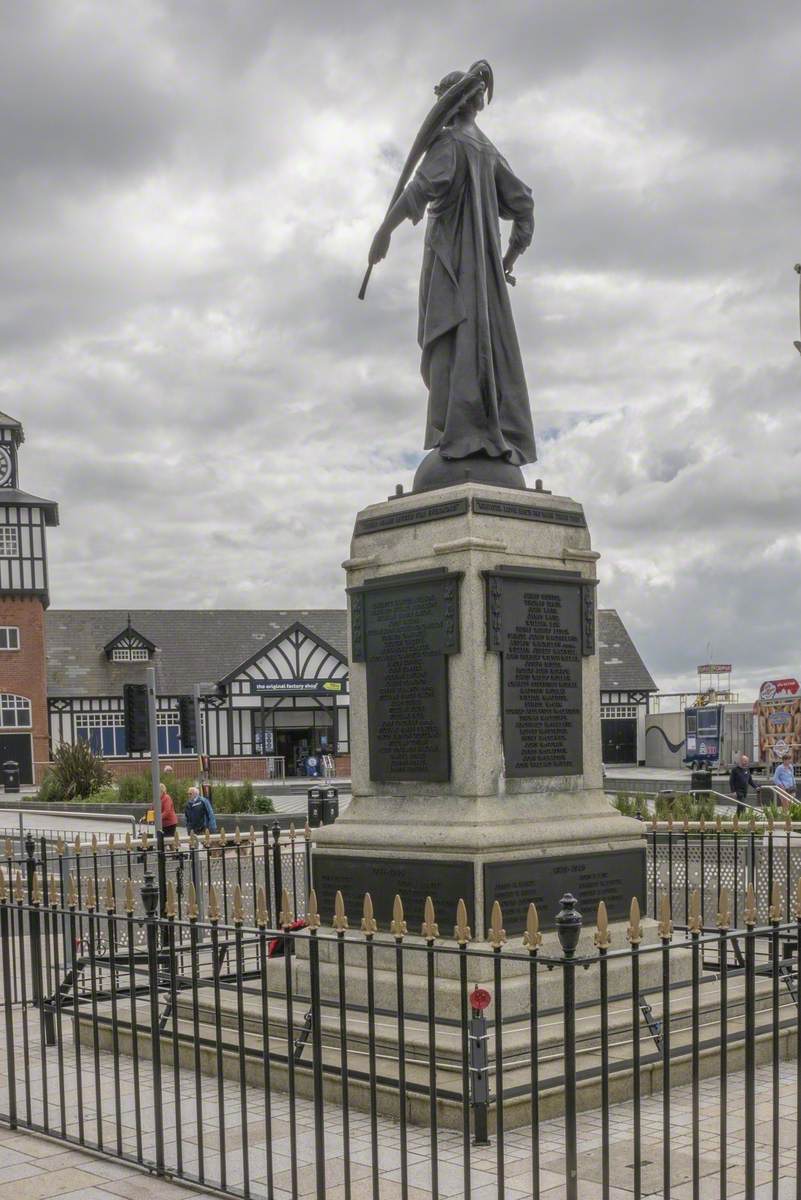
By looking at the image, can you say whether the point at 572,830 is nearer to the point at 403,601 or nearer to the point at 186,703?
the point at 403,601

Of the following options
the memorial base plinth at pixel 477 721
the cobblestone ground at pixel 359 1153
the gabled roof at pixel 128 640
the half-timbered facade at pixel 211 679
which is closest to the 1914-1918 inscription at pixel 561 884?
the memorial base plinth at pixel 477 721

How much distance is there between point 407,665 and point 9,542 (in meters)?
47.8

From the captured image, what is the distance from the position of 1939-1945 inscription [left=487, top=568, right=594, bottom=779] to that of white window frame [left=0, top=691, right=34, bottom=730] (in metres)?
47.6

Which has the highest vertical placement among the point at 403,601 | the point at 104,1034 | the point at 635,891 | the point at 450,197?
the point at 450,197

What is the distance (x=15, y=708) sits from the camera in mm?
53031

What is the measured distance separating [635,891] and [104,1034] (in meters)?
3.86

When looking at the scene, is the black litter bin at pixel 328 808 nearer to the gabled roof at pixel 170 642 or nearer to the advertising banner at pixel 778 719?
the advertising banner at pixel 778 719

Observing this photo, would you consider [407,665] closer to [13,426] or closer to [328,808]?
[328,808]

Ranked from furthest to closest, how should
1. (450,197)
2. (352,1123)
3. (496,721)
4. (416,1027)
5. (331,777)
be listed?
(331,777) < (450,197) < (496,721) < (416,1027) < (352,1123)

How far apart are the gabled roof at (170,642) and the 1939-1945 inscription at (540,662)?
4777 cm

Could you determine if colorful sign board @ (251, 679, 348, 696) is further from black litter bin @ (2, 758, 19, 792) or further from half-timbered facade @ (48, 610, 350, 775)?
black litter bin @ (2, 758, 19, 792)

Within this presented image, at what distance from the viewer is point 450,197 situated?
9242mm

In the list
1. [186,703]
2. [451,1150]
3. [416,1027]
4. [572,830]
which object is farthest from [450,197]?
[186,703]

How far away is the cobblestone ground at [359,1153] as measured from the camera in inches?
234
